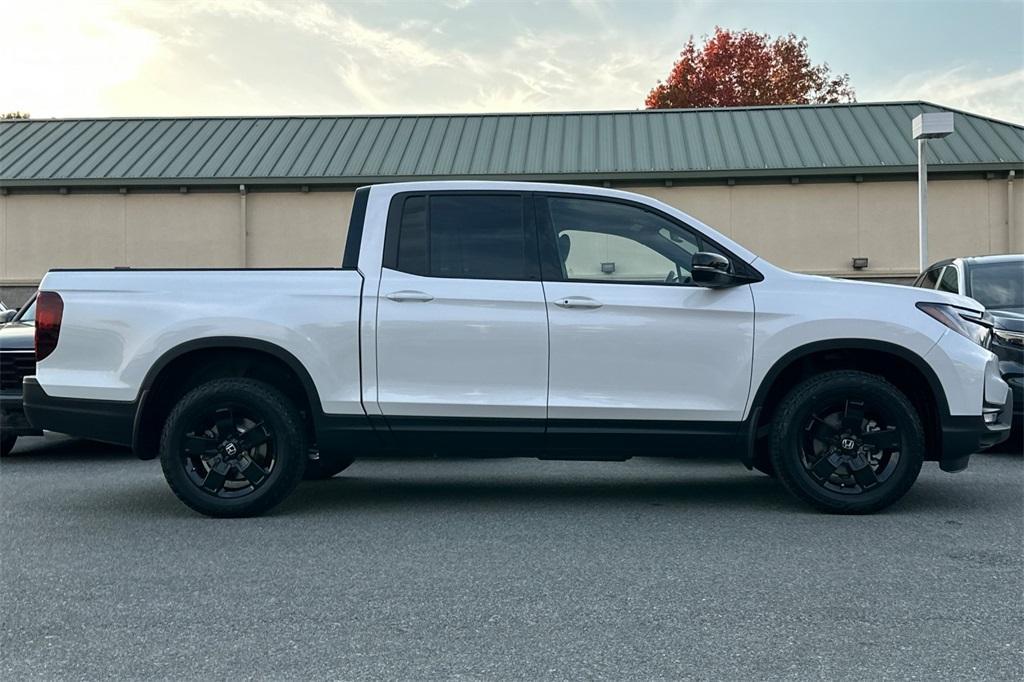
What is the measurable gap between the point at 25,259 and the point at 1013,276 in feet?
64.9

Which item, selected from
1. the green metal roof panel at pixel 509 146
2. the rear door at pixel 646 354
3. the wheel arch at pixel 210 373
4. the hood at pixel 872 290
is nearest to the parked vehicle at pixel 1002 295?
the hood at pixel 872 290

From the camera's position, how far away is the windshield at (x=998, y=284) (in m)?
9.09

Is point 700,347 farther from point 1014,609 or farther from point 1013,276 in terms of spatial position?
point 1013,276

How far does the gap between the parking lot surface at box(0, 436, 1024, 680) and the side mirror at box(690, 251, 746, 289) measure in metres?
1.40

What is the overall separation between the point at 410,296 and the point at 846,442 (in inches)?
107

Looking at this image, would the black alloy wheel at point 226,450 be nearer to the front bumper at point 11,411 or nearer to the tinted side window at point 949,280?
the front bumper at point 11,411

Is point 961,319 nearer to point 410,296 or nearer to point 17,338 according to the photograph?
point 410,296

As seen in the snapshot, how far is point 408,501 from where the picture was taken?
652 centimetres

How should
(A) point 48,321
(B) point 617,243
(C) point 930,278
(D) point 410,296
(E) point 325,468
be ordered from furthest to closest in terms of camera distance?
(C) point 930,278 < (E) point 325,468 < (B) point 617,243 < (A) point 48,321 < (D) point 410,296

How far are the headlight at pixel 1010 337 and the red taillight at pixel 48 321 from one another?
729 cm

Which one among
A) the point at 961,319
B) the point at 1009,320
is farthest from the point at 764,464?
the point at 1009,320

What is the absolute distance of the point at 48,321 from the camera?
5977 mm

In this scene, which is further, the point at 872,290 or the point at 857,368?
the point at 857,368

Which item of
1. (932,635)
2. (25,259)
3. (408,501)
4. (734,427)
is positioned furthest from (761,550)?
(25,259)
